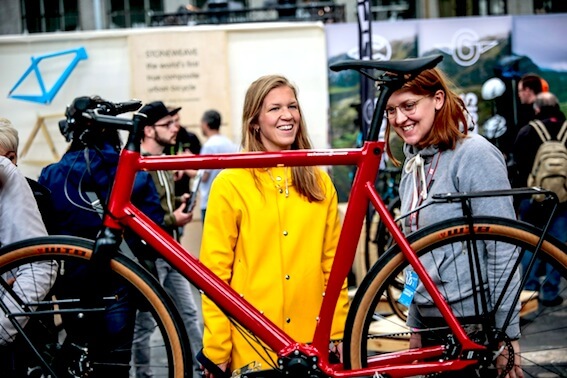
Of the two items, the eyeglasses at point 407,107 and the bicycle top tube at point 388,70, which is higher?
the bicycle top tube at point 388,70

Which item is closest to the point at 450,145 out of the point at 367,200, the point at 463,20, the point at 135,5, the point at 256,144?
the point at 367,200

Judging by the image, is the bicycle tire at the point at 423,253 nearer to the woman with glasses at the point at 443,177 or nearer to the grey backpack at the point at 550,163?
the woman with glasses at the point at 443,177

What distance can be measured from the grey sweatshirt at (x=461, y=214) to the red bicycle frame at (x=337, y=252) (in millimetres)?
161

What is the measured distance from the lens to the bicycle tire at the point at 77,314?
274 cm

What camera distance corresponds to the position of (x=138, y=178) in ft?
13.8

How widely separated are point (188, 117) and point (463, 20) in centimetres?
369

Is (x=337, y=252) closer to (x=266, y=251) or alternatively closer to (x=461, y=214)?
(x=266, y=251)

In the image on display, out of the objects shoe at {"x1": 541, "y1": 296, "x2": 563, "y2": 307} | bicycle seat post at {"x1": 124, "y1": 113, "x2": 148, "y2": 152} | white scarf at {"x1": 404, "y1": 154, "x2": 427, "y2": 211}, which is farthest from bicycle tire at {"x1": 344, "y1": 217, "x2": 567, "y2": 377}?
shoe at {"x1": 541, "y1": 296, "x2": 563, "y2": 307}

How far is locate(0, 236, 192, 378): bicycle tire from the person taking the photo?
9.00 feet

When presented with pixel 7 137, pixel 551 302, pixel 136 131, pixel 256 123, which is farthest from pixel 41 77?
pixel 136 131

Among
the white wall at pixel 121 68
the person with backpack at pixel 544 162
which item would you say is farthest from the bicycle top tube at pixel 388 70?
the white wall at pixel 121 68

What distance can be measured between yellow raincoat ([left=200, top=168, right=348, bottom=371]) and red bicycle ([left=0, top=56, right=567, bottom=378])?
7.5 inches

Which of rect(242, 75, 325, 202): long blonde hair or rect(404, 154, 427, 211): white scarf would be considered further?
rect(242, 75, 325, 202): long blonde hair

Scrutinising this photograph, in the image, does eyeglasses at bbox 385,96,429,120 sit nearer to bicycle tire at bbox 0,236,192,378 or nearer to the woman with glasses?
the woman with glasses
